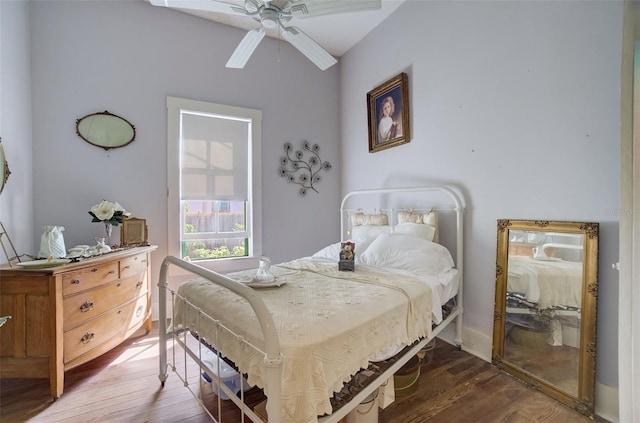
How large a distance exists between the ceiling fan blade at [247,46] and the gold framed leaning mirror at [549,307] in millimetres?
2165

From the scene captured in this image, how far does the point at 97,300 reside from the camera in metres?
2.09

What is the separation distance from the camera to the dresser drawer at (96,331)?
1.89m

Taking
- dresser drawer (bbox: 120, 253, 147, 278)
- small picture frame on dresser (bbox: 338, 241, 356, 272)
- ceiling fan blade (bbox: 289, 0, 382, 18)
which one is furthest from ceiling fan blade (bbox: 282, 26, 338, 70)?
dresser drawer (bbox: 120, 253, 147, 278)

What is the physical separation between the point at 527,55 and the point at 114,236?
12.5 feet

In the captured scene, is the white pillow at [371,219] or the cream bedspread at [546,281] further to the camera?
the white pillow at [371,219]

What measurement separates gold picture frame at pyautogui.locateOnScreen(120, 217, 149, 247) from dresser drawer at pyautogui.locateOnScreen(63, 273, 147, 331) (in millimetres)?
327

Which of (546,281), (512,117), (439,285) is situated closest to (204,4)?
(512,117)

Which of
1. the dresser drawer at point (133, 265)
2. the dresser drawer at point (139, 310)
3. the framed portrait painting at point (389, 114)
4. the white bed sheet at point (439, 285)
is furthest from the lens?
the framed portrait painting at point (389, 114)

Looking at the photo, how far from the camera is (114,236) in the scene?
2803 millimetres

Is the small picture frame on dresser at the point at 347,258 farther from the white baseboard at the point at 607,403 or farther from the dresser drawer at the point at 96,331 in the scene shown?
the dresser drawer at the point at 96,331

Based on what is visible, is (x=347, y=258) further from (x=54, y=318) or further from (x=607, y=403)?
(x=54, y=318)

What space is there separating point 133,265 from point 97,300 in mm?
419

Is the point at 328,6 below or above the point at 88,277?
above

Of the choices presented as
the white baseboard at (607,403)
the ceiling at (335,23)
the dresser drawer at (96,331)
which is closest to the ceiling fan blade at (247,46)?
the ceiling at (335,23)
